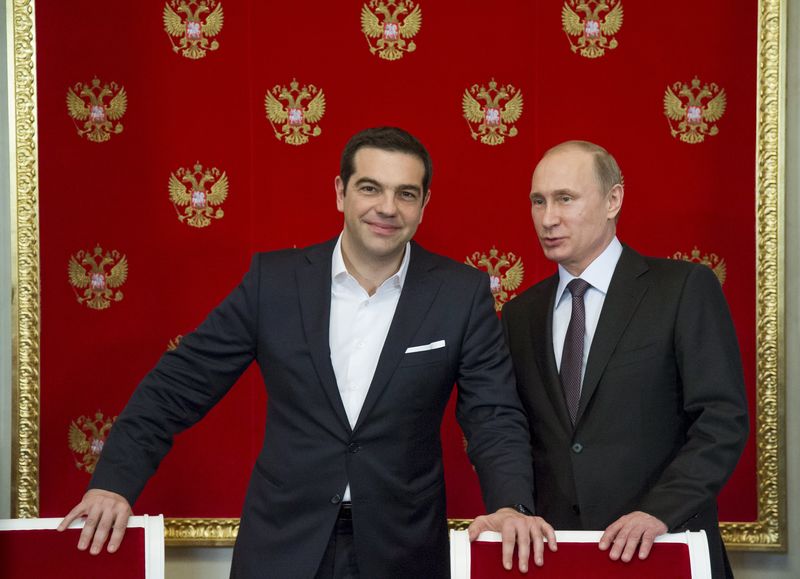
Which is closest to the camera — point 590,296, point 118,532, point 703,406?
point 118,532

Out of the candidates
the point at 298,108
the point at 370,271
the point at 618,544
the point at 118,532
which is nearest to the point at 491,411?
the point at 370,271

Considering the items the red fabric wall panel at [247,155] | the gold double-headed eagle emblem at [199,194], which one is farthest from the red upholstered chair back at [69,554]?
the gold double-headed eagle emblem at [199,194]

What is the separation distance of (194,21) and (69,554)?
72.3 inches

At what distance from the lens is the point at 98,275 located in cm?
Answer: 292

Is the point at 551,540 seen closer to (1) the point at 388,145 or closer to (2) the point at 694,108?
(1) the point at 388,145

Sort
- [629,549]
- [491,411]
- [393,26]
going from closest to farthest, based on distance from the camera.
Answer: [629,549]
[491,411]
[393,26]

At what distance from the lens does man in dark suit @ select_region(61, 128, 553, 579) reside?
1.88 metres

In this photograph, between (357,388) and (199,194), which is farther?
(199,194)

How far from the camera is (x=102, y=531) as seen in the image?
1.58 meters

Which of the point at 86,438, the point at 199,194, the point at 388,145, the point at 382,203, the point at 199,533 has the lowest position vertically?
the point at 199,533

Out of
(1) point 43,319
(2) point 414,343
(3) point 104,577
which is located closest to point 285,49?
(1) point 43,319

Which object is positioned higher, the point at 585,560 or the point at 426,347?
the point at 426,347

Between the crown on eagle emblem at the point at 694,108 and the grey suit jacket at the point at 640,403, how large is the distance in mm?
979

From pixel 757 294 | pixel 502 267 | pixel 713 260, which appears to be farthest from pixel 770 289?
pixel 502 267
